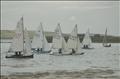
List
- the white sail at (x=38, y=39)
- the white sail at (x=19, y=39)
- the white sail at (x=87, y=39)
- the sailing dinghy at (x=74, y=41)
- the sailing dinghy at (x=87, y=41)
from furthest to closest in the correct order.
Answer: the sailing dinghy at (x=87, y=41) < the white sail at (x=87, y=39) < the white sail at (x=38, y=39) < the sailing dinghy at (x=74, y=41) < the white sail at (x=19, y=39)

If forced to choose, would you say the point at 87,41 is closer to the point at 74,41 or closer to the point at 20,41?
the point at 74,41

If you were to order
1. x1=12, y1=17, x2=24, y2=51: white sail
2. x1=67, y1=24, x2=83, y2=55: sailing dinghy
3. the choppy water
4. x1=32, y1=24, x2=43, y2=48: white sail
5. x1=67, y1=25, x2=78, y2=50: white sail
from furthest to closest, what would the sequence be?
x1=32, y1=24, x2=43, y2=48: white sail < x1=67, y1=25, x2=78, y2=50: white sail < x1=67, y1=24, x2=83, y2=55: sailing dinghy < x1=12, y1=17, x2=24, y2=51: white sail < the choppy water

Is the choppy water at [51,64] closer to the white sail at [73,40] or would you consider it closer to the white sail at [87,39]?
the white sail at [73,40]

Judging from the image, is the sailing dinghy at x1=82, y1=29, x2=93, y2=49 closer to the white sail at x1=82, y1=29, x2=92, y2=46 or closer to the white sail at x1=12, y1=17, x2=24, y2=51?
the white sail at x1=82, y1=29, x2=92, y2=46

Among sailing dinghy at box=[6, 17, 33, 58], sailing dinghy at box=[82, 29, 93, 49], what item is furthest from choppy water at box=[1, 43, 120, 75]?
sailing dinghy at box=[82, 29, 93, 49]

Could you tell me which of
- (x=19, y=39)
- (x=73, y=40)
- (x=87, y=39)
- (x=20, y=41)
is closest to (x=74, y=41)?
(x=73, y=40)

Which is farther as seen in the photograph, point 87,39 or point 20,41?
point 87,39

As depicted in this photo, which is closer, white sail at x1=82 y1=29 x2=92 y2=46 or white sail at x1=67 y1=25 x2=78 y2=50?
white sail at x1=67 y1=25 x2=78 y2=50

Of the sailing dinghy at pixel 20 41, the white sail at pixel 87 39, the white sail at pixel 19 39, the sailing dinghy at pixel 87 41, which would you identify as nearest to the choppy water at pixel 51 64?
the sailing dinghy at pixel 20 41

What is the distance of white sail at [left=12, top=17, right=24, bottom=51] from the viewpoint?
66375 millimetres

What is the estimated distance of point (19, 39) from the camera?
6750 cm

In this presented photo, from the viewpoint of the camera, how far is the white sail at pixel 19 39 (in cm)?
6638

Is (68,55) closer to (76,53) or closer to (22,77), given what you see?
(76,53)

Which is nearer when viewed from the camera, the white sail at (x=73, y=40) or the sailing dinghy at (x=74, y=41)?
the sailing dinghy at (x=74, y=41)
